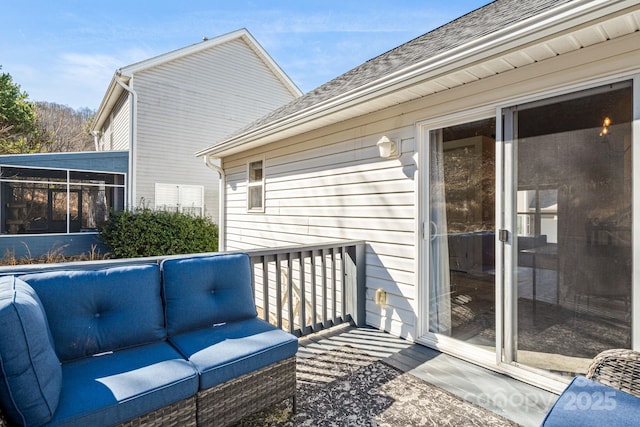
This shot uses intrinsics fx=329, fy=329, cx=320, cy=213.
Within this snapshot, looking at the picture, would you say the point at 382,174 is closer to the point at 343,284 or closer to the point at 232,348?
the point at 343,284

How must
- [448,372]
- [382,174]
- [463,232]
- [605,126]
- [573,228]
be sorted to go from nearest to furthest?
[605,126], [573,228], [448,372], [463,232], [382,174]

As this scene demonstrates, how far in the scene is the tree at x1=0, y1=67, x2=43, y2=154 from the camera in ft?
42.1

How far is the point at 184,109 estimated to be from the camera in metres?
10.8

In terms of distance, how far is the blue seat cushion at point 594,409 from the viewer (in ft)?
4.17

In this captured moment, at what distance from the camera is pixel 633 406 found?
4.36 ft

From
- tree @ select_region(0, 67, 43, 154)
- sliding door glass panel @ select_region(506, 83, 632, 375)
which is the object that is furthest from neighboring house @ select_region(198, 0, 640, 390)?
tree @ select_region(0, 67, 43, 154)

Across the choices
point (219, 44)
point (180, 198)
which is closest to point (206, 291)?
point (180, 198)

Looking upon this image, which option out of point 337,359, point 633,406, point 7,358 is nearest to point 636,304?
point 633,406

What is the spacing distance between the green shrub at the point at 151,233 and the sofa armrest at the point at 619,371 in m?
9.48

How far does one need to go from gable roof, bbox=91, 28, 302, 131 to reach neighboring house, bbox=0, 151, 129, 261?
94.4 inches

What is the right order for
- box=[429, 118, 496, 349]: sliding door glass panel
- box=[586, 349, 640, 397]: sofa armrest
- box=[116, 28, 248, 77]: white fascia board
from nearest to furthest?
box=[586, 349, 640, 397]: sofa armrest
box=[429, 118, 496, 349]: sliding door glass panel
box=[116, 28, 248, 77]: white fascia board

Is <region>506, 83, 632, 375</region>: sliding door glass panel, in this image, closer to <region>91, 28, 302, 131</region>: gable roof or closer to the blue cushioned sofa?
the blue cushioned sofa

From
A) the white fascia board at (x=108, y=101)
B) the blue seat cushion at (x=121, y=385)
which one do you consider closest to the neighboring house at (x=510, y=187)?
the blue seat cushion at (x=121, y=385)

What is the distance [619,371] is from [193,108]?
11791 mm
